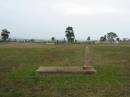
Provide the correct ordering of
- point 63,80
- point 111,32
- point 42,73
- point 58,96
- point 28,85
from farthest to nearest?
point 111,32
point 42,73
point 63,80
point 28,85
point 58,96

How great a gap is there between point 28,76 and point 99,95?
18.5 feet

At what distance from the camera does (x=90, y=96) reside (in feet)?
33.4

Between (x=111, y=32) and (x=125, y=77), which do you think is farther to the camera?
(x=111, y=32)

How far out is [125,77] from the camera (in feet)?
48.0

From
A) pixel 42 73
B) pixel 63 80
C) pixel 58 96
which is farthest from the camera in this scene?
pixel 42 73

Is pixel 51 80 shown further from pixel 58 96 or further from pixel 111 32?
pixel 111 32

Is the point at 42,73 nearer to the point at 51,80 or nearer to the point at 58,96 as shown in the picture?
the point at 51,80

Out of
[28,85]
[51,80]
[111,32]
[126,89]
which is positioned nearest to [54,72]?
[51,80]

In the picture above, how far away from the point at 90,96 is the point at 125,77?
4989 millimetres

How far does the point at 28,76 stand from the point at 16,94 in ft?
14.3

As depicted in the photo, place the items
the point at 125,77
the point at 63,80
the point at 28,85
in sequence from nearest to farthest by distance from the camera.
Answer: the point at 28,85, the point at 63,80, the point at 125,77

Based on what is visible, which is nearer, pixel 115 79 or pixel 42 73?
pixel 115 79

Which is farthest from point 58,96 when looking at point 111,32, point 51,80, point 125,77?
point 111,32

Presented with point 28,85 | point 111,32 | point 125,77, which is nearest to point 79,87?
point 28,85
